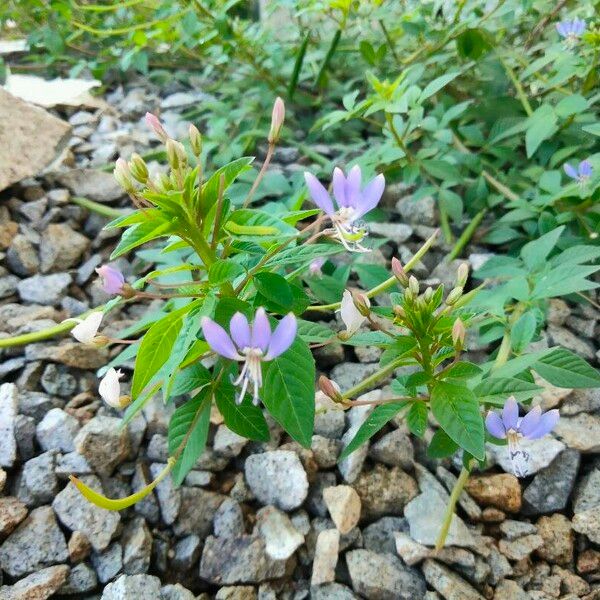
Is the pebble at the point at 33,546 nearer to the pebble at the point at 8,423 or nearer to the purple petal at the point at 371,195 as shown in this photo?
the pebble at the point at 8,423

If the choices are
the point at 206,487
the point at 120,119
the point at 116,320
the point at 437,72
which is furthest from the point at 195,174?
the point at 120,119

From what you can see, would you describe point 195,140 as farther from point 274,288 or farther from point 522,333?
point 522,333

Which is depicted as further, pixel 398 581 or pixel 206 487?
pixel 206 487

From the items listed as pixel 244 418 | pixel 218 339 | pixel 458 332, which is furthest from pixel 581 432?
pixel 218 339

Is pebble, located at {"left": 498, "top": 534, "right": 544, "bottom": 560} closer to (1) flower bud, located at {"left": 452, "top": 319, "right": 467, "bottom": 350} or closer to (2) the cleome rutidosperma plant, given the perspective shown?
(2) the cleome rutidosperma plant

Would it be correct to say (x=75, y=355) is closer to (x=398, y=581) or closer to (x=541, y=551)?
(x=398, y=581)

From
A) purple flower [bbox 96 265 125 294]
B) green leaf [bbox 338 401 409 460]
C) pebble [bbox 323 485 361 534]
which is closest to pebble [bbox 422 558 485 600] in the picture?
pebble [bbox 323 485 361 534]

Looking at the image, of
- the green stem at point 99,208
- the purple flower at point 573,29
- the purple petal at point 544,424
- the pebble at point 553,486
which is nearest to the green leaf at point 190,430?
the purple petal at point 544,424
